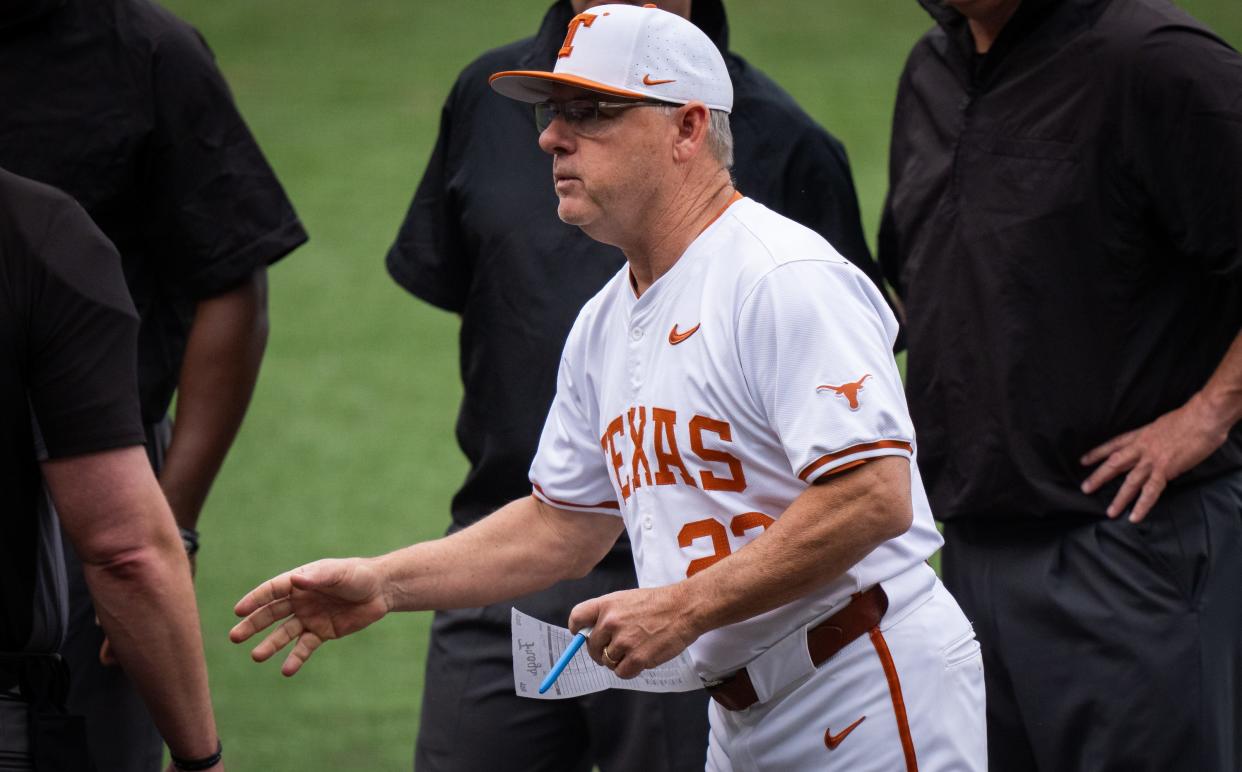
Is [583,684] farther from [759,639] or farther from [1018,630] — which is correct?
[1018,630]

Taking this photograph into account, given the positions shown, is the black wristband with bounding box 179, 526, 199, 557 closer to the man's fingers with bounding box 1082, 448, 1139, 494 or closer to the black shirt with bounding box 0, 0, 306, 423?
the black shirt with bounding box 0, 0, 306, 423

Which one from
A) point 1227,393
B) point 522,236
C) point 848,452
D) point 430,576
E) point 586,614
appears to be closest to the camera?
point 848,452

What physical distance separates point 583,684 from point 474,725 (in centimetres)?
83

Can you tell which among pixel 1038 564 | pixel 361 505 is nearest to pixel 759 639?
pixel 1038 564

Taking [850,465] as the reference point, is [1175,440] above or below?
below

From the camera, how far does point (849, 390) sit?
2441mm

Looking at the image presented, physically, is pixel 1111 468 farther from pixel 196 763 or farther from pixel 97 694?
Answer: pixel 97 694

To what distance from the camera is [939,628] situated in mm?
2686

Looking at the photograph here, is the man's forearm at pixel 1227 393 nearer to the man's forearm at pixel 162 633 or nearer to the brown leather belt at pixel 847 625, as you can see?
the brown leather belt at pixel 847 625

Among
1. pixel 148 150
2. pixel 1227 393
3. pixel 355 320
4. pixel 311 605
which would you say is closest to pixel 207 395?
pixel 148 150

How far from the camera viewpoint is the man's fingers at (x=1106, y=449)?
335 centimetres

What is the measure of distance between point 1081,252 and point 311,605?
1653 mm

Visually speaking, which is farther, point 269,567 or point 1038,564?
point 269,567

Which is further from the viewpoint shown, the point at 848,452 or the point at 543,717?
the point at 543,717
